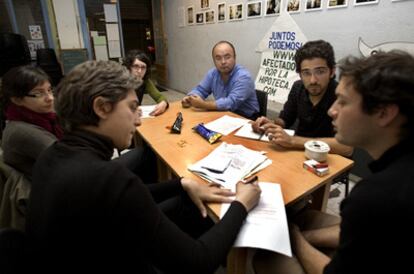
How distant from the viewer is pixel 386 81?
26.0 inches

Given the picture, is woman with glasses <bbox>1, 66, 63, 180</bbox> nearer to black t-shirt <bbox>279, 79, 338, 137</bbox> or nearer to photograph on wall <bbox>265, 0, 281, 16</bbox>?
black t-shirt <bbox>279, 79, 338, 137</bbox>

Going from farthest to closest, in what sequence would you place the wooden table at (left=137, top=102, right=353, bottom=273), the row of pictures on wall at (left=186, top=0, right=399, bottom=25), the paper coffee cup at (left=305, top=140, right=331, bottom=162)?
the row of pictures on wall at (left=186, top=0, right=399, bottom=25) → the paper coffee cup at (left=305, top=140, right=331, bottom=162) → the wooden table at (left=137, top=102, right=353, bottom=273)

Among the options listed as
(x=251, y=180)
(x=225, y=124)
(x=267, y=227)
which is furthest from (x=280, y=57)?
(x=267, y=227)

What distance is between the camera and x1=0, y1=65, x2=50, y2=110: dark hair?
131 centimetres

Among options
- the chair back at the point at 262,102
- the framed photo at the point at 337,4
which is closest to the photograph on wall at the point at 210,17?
the framed photo at the point at 337,4

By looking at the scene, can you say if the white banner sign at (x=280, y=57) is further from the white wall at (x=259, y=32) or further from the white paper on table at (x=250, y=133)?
the white paper on table at (x=250, y=133)

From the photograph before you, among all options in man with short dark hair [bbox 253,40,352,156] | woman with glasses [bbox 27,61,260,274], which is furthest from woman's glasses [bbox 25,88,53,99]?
man with short dark hair [bbox 253,40,352,156]

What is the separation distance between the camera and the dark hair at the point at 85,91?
75 cm

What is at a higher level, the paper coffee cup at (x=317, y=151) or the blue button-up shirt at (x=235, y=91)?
the blue button-up shirt at (x=235, y=91)

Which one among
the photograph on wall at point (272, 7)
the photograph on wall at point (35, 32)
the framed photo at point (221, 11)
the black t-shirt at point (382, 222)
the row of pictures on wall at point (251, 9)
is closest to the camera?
the black t-shirt at point (382, 222)

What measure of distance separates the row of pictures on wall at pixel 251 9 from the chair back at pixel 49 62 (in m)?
2.78

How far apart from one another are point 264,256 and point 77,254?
664mm

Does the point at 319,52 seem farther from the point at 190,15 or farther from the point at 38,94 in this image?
the point at 190,15

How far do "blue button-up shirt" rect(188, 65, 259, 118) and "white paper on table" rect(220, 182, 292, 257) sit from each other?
1.37 meters
